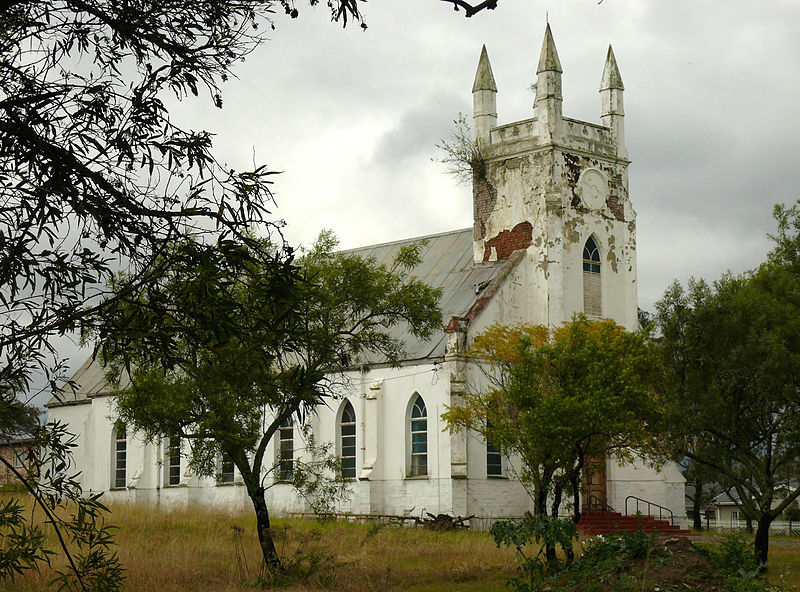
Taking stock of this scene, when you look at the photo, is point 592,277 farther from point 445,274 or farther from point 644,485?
point 644,485

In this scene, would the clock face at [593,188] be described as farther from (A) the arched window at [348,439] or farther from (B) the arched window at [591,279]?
(A) the arched window at [348,439]

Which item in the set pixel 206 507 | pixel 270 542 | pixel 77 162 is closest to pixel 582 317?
pixel 270 542

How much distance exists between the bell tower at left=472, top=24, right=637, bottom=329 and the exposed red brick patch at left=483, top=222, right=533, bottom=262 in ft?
0.12

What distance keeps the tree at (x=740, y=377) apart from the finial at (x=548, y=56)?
49.6 feet

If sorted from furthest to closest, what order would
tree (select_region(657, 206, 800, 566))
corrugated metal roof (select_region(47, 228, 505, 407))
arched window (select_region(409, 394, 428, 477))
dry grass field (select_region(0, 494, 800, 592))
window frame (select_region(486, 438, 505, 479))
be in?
corrugated metal roof (select_region(47, 228, 505, 407)) < arched window (select_region(409, 394, 428, 477)) < window frame (select_region(486, 438, 505, 479)) < tree (select_region(657, 206, 800, 566)) < dry grass field (select_region(0, 494, 800, 592))

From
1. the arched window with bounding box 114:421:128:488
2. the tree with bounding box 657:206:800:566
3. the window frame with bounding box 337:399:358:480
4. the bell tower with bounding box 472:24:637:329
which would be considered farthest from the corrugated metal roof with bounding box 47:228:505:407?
the tree with bounding box 657:206:800:566

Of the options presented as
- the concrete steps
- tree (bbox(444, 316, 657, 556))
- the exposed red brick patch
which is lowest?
the concrete steps

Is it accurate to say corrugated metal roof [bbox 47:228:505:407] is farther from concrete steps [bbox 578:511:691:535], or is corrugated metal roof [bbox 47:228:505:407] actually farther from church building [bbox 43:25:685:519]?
concrete steps [bbox 578:511:691:535]

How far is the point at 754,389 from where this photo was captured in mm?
24484

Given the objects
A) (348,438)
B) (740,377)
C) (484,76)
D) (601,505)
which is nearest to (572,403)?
(740,377)

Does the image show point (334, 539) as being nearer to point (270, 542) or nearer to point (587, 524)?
point (270, 542)

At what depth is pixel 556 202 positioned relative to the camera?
1487 inches

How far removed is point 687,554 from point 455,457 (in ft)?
58.1

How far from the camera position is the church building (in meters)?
36.0
